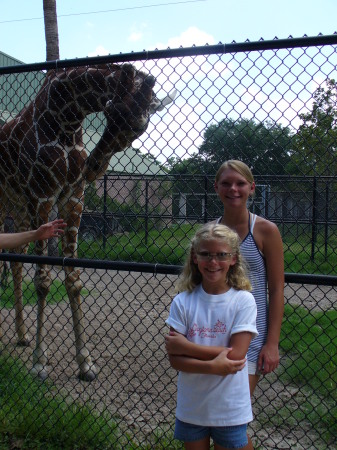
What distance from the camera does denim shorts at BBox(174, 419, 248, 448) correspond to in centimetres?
205

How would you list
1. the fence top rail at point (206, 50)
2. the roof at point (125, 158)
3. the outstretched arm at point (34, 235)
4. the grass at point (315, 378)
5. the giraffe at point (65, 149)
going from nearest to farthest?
the fence top rail at point (206, 50) < the outstretched arm at point (34, 235) < the grass at point (315, 378) < the roof at point (125, 158) < the giraffe at point (65, 149)

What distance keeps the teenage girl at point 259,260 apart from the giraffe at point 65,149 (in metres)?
1.47

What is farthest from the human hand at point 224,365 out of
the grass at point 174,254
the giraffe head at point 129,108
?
the grass at point 174,254

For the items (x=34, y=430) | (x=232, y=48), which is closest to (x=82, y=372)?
(x=34, y=430)

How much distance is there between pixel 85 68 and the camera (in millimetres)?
4121

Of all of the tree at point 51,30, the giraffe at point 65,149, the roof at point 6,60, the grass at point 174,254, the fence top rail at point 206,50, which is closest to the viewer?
the fence top rail at point 206,50

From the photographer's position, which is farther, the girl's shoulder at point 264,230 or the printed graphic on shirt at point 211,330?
the girl's shoulder at point 264,230

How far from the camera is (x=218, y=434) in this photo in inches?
81.4

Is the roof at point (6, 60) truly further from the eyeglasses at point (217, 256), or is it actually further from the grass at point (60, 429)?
the eyeglasses at point (217, 256)

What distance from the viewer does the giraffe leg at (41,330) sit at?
4.33 meters

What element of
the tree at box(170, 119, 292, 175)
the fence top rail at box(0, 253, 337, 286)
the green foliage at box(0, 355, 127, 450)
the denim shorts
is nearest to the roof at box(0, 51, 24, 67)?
the tree at box(170, 119, 292, 175)

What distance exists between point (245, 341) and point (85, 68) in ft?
9.41

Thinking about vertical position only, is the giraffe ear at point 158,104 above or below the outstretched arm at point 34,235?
above

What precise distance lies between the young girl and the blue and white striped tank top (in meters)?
0.15
